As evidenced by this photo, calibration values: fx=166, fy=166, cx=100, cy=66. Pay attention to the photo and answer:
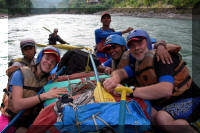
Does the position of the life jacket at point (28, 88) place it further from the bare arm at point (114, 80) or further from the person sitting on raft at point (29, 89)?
the bare arm at point (114, 80)

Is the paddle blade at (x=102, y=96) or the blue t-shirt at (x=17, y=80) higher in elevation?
the blue t-shirt at (x=17, y=80)

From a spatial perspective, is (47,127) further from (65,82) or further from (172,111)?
(172,111)

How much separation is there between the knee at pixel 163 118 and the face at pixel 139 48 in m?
0.76

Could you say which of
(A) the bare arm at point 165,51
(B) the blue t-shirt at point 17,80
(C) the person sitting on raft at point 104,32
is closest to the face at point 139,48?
(A) the bare arm at point 165,51

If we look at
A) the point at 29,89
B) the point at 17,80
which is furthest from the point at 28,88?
the point at 17,80

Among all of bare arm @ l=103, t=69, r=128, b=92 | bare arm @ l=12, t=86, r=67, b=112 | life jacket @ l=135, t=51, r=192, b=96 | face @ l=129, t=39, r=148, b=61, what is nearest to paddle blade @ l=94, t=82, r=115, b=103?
bare arm @ l=103, t=69, r=128, b=92

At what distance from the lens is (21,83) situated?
89.7 inches

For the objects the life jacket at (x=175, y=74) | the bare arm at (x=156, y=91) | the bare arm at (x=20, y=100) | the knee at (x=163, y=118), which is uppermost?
the life jacket at (x=175, y=74)

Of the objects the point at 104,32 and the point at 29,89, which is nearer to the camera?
the point at 29,89

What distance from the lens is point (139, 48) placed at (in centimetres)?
220

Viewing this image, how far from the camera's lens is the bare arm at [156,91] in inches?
76.7

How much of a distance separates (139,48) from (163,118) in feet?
3.06

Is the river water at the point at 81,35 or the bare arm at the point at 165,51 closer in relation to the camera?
the bare arm at the point at 165,51

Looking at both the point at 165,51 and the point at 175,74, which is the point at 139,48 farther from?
→ the point at 175,74
